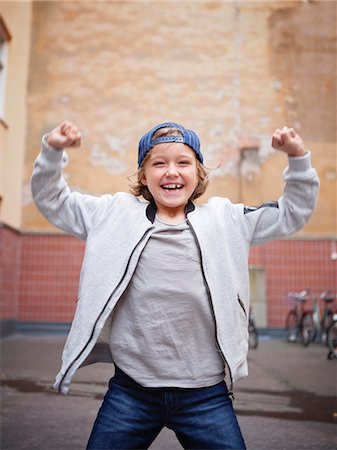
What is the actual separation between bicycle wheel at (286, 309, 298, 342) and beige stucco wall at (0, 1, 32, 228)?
21.5 ft

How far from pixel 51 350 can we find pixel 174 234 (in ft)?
25.1

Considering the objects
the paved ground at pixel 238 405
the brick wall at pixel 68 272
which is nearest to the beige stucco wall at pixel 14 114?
the brick wall at pixel 68 272

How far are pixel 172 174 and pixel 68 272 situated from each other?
34.5 feet

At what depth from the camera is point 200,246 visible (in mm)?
1733

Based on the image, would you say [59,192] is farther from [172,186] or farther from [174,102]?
[174,102]

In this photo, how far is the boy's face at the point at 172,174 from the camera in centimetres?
181

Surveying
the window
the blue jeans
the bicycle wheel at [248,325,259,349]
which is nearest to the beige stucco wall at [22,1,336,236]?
the window

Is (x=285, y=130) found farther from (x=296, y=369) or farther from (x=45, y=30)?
(x=45, y=30)

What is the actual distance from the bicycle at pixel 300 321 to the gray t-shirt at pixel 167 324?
29.8 feet

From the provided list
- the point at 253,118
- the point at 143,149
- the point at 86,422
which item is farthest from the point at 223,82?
the point at 143,149

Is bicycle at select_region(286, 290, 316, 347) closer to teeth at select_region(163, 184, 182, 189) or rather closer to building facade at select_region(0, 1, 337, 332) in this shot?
building facade at select_region(0, 1, 337, 332)

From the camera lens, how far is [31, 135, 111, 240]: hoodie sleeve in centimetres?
178

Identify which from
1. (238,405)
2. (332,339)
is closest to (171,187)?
(238,405)

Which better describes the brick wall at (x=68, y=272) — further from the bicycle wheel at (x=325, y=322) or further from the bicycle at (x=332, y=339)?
the bicycle at (x=332, y=339)
